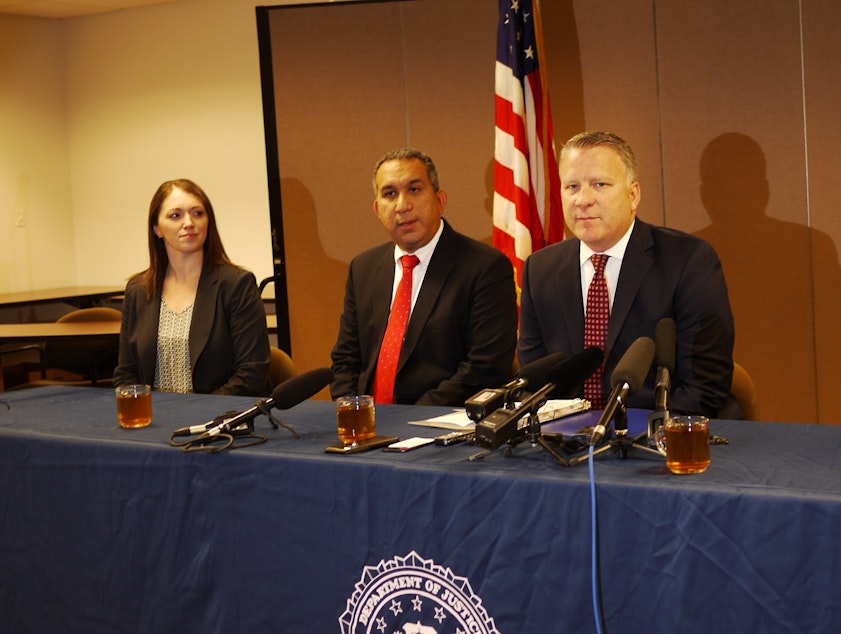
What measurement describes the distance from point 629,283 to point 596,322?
0.48 feet

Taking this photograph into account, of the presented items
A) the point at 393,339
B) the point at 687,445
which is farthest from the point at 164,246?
the point at 687,445

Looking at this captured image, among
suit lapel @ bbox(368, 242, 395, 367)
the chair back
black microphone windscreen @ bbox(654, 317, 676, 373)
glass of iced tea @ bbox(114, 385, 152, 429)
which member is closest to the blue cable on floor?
black microphone windscreen @ bbox(654, 317, 676, 373)

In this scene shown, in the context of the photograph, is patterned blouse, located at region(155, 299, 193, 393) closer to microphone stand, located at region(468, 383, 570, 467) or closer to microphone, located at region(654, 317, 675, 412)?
microphone stand, located at region(468, 383, 570, 467)

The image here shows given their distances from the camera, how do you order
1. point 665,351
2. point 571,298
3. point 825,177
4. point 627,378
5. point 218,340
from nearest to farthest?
point 627,378 < point 665,351 < point 571,298 < point 218,340 < point 825,177

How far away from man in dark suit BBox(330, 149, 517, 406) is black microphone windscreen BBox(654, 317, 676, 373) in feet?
3.83

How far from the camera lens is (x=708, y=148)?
482cm

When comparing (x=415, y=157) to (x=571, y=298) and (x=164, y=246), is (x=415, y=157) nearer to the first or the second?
(x=571, y=298)

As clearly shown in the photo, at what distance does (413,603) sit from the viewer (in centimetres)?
187

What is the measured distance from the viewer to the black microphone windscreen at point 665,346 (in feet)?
6.65

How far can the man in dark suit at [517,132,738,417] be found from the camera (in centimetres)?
267

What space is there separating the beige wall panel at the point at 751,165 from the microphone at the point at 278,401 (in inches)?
119

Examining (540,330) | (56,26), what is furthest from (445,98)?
(56,26)

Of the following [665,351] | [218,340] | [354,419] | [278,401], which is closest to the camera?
[665,351]

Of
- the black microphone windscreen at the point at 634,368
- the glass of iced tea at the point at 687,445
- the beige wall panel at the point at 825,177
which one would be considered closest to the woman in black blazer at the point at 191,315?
the black microphone windscreen at the point at 634,368
